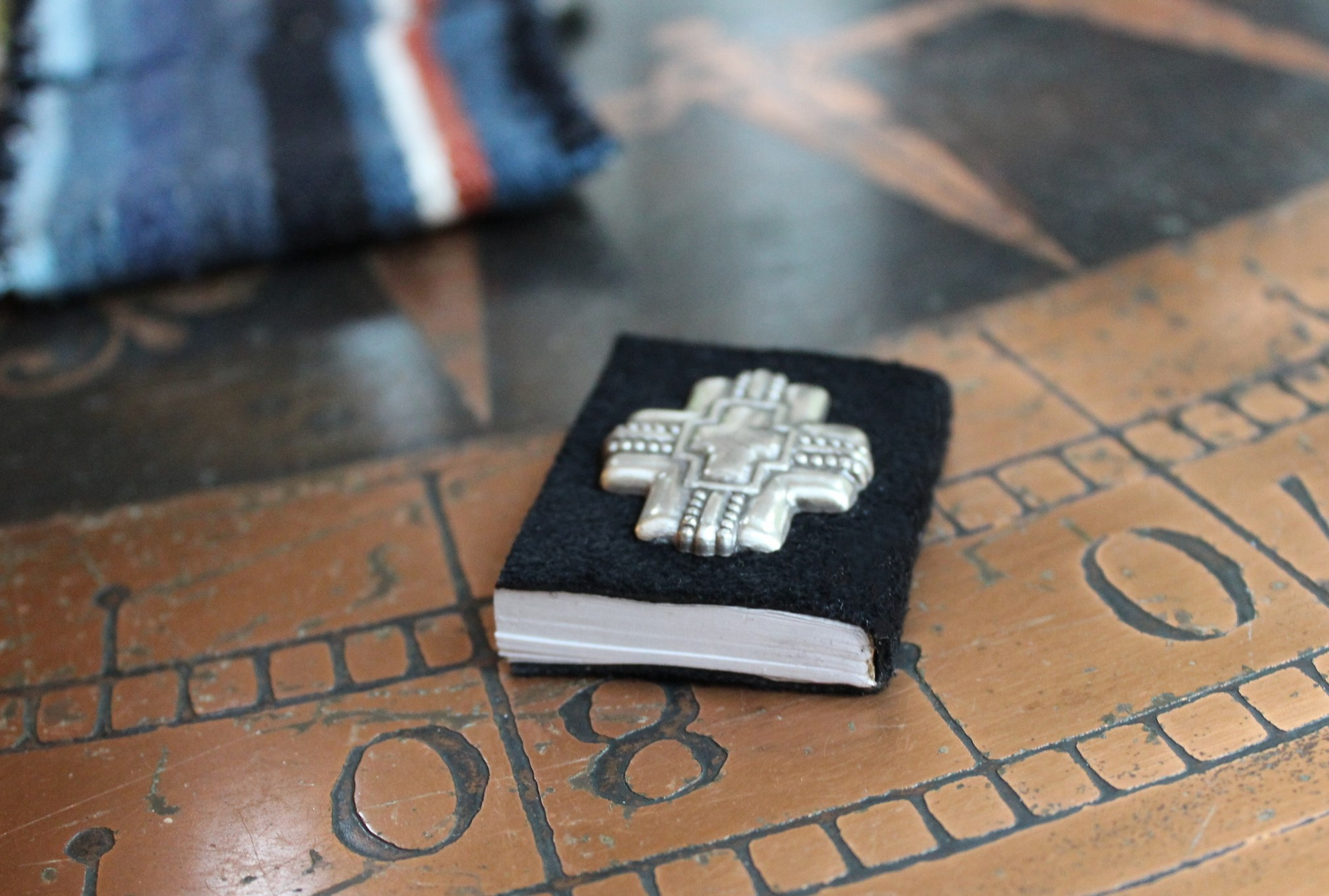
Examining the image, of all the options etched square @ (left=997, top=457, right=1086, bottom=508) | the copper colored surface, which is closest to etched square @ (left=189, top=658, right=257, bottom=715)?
the copper colored surface

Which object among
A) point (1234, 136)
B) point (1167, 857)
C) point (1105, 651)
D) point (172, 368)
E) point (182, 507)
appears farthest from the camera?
point (1234, 136)

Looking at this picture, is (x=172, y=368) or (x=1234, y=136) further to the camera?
(x=1234, y=136)

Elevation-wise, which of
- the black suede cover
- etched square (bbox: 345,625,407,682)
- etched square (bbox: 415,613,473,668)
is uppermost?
the black suede cover

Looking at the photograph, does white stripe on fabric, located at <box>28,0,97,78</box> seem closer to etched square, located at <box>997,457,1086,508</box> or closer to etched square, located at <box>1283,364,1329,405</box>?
etched square, located at <box>997,457,1086,508</box>

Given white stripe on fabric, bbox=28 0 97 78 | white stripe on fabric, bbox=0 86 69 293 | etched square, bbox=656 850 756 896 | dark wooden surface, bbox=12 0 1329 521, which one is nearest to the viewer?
etched square, bbox=656 850 756 896

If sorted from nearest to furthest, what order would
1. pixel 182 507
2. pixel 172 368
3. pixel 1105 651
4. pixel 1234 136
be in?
pixel 1105 651
pixel 182 507
pixel 172 368
pixel 1234 136

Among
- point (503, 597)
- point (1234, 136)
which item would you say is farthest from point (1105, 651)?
point (1234, 136)

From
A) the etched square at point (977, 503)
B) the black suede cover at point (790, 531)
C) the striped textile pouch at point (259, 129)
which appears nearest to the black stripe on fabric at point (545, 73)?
the striped textile pouch at point (259, 129)

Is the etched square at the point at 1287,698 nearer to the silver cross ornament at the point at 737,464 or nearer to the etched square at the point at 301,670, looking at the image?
the silver cross ornament at the point at 737,464

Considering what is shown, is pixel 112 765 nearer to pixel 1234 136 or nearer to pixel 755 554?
pixel 755 554
